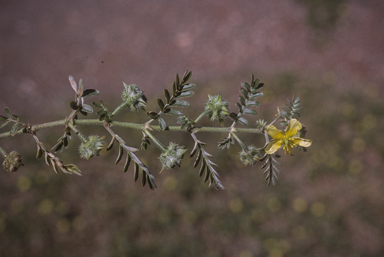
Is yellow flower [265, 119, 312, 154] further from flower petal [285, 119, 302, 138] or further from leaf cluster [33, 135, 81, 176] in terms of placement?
leaf cluster [33, 135, 81, 176]

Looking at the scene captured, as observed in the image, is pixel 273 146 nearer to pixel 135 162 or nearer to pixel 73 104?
pixel 135 162

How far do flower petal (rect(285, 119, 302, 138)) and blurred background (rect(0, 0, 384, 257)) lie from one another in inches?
87.1

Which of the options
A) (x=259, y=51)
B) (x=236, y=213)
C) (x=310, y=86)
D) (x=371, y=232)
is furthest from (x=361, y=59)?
(x=236, y=213)

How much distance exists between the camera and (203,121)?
5637 mm

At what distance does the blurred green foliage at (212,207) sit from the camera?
448 cm

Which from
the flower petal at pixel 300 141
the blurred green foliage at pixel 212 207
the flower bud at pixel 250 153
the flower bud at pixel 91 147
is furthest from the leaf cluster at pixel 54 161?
the blurred green foliage at pixel 212 207

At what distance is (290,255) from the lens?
181 inches

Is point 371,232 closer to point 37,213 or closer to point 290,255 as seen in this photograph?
point 290,255

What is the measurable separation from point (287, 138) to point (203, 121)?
4.13 metres

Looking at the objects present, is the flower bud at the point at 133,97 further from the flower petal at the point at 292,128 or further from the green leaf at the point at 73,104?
the flower petal at the point at 292,128

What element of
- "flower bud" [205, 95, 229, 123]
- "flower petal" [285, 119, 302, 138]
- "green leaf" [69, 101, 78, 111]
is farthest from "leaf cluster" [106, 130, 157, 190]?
"flower petal" [285, 119, 302, 138]

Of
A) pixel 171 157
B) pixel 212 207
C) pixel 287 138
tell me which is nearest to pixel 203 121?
pixel 212 207

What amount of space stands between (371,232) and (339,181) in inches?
35.1

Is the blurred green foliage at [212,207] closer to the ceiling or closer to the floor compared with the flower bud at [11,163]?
closer to the ceiling
